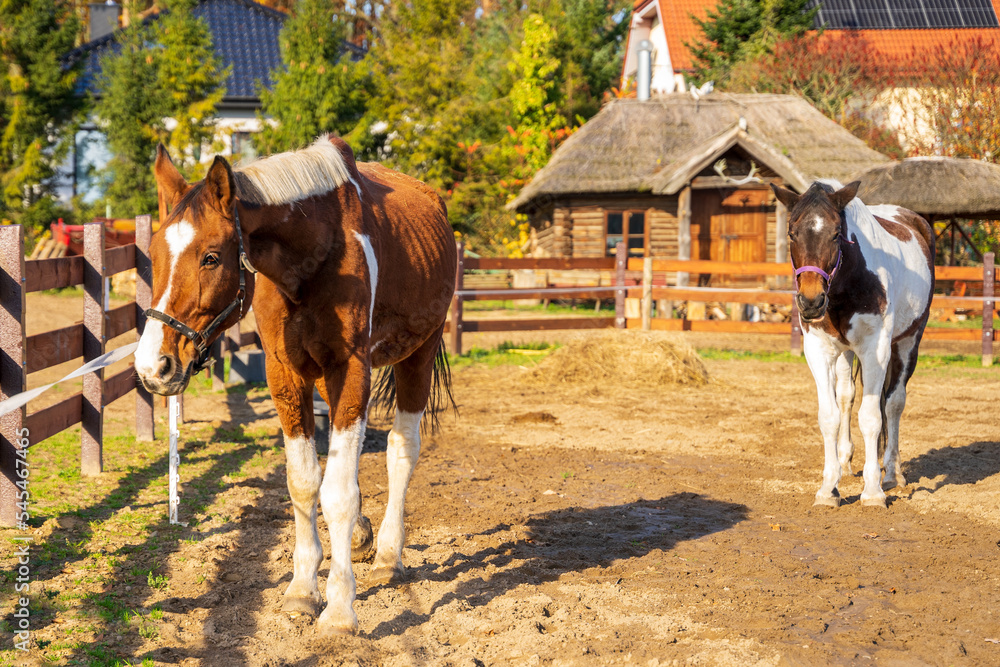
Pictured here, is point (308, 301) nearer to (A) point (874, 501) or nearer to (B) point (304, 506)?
(B) point (304, 506)

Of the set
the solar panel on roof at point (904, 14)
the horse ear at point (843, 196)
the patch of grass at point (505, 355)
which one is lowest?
the patch of grass at point (505, 355)

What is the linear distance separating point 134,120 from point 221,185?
23.3m

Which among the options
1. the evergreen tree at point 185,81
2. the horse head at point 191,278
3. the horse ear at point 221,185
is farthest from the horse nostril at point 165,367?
the evergreen tree at point 185,81

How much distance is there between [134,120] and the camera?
24.0 metres

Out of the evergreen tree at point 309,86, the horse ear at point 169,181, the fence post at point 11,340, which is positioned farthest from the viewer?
the evergreen tree at point 309,86

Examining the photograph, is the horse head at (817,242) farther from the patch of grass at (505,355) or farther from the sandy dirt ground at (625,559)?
the patch of grass at (505,355)

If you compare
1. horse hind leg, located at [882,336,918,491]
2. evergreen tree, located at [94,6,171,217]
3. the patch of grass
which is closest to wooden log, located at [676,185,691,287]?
the patch of grass

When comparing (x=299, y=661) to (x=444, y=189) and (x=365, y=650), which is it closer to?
(x=365, y=650)

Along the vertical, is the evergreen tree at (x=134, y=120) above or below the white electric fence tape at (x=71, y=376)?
above

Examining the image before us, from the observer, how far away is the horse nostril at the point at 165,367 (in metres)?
2.96

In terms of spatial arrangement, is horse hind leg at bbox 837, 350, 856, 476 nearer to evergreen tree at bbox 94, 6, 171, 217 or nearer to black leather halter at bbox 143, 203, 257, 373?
black leather halter at bbox 143, 203, 257, 373

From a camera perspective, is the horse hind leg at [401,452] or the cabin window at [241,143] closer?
the horse hind leg at [401,452]

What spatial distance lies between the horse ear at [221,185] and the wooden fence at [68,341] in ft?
7.94

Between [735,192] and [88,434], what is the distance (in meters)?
18.0
